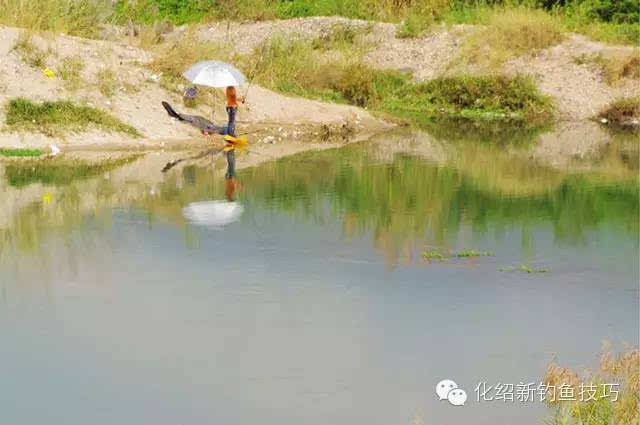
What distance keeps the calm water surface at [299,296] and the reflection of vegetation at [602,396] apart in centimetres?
33

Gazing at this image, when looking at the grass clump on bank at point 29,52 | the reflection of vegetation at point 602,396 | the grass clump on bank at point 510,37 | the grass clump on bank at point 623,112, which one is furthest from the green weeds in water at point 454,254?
the grass clump on bank at point 510,37

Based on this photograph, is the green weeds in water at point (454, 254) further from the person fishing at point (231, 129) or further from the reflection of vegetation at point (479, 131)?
the reflection of vegetation at point (479, 131)

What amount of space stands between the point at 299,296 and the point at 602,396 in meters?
3.63

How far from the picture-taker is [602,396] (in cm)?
680

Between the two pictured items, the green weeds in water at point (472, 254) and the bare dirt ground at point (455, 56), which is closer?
the green weeds in water at point (472, 254)

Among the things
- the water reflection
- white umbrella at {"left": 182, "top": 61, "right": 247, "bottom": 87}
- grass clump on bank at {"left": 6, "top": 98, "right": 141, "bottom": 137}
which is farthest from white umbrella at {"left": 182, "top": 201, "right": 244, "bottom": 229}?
grass clump on bank at {"left": 6, "top": 98, "right": 141, "bottom": 137}

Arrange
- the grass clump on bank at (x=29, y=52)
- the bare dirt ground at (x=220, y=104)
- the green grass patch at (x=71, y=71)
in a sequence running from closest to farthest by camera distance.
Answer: the bare dirt ground at (x=220, y=104) < the green grass patch at (x=71, y=71) < the grass clump on bank at (x=29, y=52)

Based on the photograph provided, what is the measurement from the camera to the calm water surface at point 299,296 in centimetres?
761

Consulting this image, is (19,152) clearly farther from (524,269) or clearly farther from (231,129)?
(524,269)

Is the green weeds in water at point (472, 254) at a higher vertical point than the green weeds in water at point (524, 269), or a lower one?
higher

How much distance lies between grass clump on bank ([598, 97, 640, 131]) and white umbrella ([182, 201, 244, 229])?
14039mm

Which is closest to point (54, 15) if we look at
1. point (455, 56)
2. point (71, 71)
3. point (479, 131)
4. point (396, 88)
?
point (71, 71)

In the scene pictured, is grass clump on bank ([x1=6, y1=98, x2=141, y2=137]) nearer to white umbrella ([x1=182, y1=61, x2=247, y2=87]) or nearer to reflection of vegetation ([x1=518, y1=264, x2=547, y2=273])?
white umbrella ([x1=182, y1=61, x2=247, y2=87])

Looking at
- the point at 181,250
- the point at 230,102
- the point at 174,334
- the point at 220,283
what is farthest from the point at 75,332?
the point at 230,102
